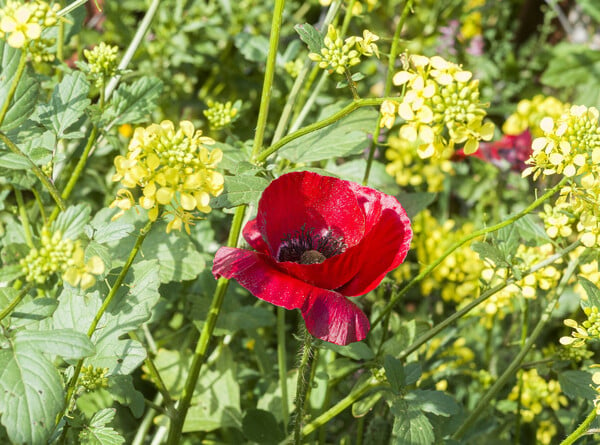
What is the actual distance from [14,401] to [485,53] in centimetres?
262

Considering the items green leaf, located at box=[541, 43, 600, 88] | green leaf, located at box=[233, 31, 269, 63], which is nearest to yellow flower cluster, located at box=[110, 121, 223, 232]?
green leaf, located at box=[233, 31, 269, 63]

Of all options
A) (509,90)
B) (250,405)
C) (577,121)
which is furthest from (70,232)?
(509,90)

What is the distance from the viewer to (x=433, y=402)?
1.10 metres

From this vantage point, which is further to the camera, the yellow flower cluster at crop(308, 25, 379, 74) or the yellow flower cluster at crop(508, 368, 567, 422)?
the yellow flower cluster at crop(508, 368, 567, 422)

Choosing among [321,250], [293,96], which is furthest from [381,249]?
[293,96]

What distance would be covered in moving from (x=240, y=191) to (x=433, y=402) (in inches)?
19.7

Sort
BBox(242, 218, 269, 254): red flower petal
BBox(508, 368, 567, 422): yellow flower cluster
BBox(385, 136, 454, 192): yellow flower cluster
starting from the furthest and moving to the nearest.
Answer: BBox(385, 136, 454, 192): yellow flower cluster → BBox(508, 368, 567, 422): yellow flower cluster → BBox(242, 218, 269, 254): red flower petal

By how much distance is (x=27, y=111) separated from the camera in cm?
96

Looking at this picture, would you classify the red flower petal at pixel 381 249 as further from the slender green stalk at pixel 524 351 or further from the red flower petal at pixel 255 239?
the slender green stalk at pixel 524 351

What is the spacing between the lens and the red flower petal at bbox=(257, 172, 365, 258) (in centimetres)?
99

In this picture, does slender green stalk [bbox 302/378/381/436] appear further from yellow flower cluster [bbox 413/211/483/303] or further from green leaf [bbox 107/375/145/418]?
yellow flower cluster [bbox 413/211/483/303]

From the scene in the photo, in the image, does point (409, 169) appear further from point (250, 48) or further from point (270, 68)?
point (270, 68)

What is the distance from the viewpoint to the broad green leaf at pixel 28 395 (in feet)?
2.60

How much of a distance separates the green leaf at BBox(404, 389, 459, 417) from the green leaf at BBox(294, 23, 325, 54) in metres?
0.61
